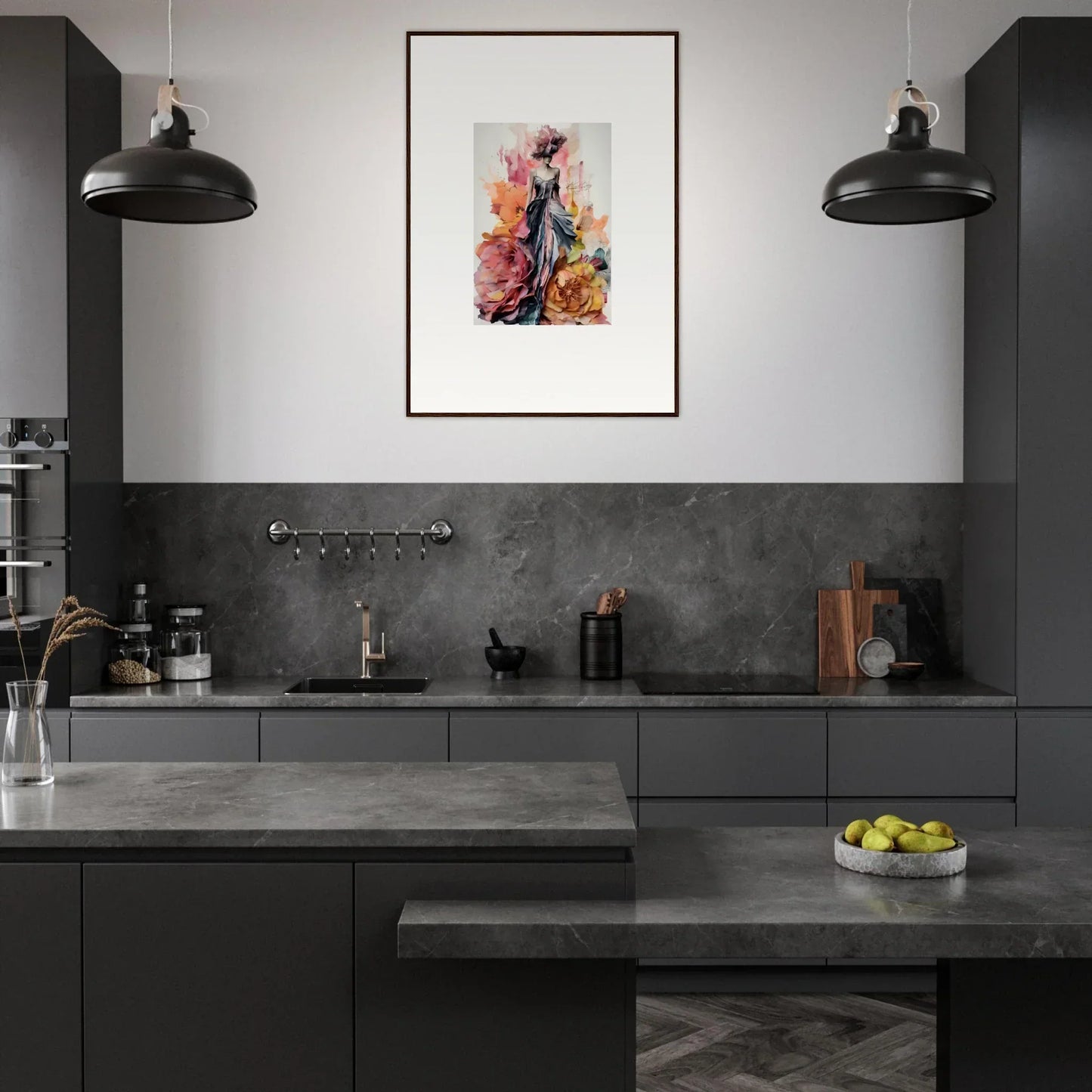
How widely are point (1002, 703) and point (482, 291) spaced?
2.53 m

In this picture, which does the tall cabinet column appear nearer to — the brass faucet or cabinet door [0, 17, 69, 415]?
the brass faucet

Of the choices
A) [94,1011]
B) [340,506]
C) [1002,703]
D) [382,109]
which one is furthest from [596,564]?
[94,1011]

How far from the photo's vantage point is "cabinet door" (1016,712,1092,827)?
398 centimetres

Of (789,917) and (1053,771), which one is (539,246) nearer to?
(1053,771)

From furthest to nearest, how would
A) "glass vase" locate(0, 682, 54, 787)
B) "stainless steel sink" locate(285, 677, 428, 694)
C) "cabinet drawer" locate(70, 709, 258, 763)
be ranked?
"stainless steel sink" locate(285, 677, 428, 694) → "cabinet drawer" locate(70, 709, 258, 763) → "glass vase" locate(0, 682, 54, 787)

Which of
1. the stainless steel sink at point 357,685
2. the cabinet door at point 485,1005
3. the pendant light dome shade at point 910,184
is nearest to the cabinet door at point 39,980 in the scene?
the cabinet door at point 485,1005

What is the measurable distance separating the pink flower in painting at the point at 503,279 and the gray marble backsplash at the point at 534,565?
0.72 m

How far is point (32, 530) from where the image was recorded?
13.3ft

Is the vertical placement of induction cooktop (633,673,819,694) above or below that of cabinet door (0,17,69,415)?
below

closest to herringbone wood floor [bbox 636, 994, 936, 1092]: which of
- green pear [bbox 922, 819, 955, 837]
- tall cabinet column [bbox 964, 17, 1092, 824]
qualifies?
tall cabinet column [bbox 964, 17, 1092, 824]

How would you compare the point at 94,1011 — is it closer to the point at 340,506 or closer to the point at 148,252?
the point at 340,506

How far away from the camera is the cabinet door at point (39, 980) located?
2172 millimetres

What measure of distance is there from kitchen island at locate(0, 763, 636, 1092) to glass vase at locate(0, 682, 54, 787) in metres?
0.27

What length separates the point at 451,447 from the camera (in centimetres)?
464
